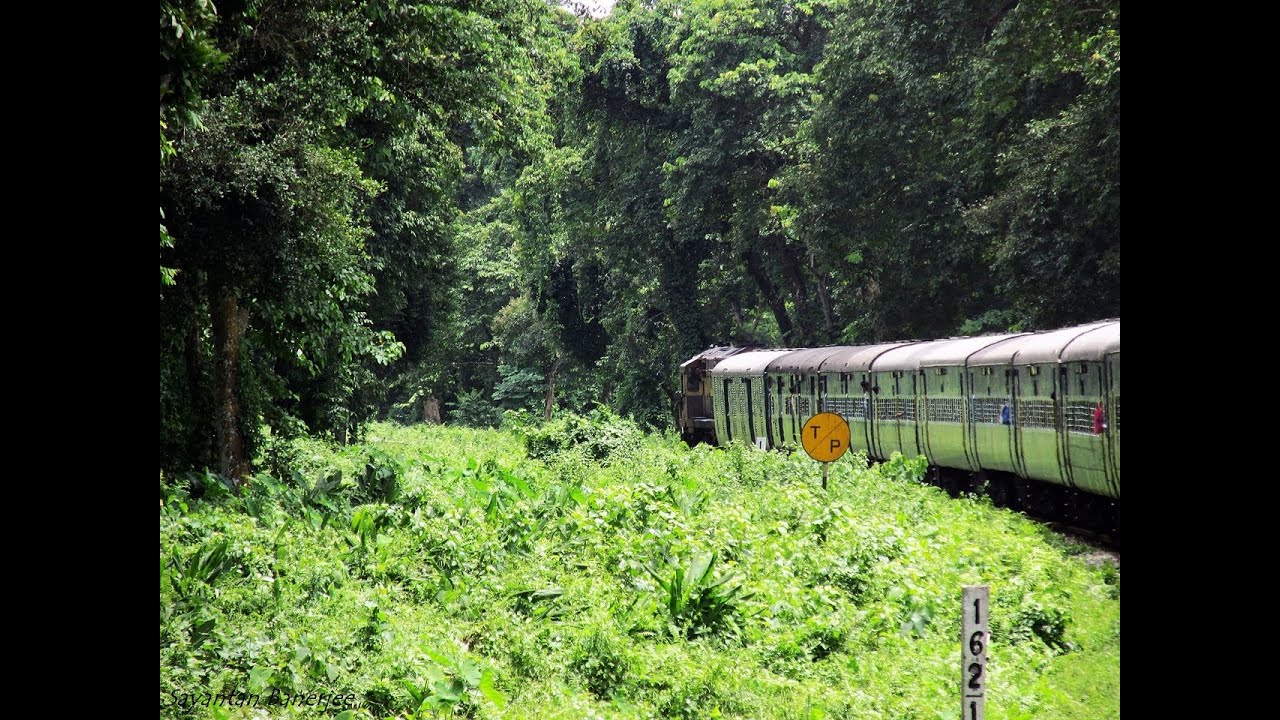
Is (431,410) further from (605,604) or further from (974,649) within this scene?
(974,649)

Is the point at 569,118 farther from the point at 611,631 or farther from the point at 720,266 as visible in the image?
the point at 611,631

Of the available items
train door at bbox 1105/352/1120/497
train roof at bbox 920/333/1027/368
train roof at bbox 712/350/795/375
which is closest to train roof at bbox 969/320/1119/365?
train roof at bbox 920/333/1027/368

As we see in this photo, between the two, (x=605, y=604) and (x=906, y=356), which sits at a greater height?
(x=906, y=356)

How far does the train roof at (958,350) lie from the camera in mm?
15969

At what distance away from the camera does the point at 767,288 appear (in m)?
36.8

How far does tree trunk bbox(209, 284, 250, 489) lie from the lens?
14547 millimetres

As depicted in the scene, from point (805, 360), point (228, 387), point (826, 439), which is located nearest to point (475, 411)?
point (805, 360)

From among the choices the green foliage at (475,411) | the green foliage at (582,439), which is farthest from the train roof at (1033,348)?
the green foliage at (475,411)

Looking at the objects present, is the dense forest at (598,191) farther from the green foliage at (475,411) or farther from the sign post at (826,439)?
the sign post at (826,439)

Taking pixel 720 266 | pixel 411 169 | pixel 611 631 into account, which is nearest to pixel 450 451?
pixel 411 169

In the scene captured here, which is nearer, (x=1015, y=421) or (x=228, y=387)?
(x=1015, y=421)

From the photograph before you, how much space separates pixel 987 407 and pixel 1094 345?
3598 millimetres

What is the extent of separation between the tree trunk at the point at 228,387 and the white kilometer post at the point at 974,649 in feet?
37.4

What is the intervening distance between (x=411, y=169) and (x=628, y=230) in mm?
16163
